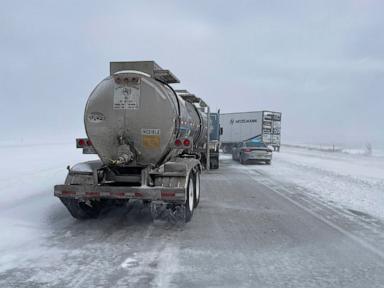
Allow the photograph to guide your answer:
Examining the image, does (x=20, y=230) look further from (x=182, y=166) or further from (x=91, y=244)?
(x=182, y=166)

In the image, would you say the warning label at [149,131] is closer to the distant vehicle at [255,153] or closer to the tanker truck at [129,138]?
the tanker truck at [129,138]

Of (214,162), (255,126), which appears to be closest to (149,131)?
(214,162)

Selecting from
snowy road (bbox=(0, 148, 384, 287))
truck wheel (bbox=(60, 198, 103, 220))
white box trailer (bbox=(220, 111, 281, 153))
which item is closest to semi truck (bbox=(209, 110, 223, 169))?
snowy road (bbox=(0, 148, 384, 287))

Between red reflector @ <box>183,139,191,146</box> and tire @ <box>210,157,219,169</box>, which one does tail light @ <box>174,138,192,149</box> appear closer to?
red reflector @ <box>183,139,191,146</box>

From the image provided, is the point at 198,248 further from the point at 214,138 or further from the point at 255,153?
the point at 255,153

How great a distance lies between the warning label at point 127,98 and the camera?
7.71 m

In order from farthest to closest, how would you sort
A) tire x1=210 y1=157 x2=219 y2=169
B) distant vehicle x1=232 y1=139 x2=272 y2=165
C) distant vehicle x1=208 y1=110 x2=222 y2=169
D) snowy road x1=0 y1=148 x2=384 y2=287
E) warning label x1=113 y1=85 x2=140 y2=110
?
distant vehicle x1=232 y1=139 x2=272 y2=165, tire x1=210 y1=157 x2=219 y2=169, distant vehicle x1=208 y1=110 x2=222 y2=169, warning label x1=113 y1=85 x2=140 y2=110, snowy road x1=0 y1=148 x2=384 y2=287

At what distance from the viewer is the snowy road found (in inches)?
189

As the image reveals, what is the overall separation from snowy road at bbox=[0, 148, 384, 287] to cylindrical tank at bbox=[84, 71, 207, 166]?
1508 mm

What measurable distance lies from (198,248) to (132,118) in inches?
117

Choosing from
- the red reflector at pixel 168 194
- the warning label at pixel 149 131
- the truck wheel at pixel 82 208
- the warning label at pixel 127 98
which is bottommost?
A: the truck wheel at pixel 82 208

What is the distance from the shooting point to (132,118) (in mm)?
7730

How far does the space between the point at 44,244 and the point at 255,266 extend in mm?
3379

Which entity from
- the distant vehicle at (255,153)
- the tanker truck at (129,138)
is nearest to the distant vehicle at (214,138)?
Answer: the distant vehicle at (255,153)
